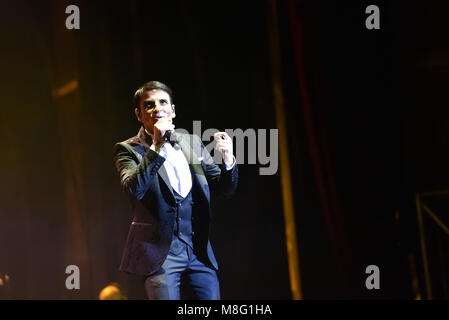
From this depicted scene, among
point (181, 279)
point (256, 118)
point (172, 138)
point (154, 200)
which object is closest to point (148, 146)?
point (172, 138)

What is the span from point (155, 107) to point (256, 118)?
1.26 metres

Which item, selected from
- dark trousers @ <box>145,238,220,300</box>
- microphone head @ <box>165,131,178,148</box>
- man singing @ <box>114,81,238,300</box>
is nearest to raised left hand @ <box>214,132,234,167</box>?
man singing @ <box>114,81,238,300</box>

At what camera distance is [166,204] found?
2.19 meters

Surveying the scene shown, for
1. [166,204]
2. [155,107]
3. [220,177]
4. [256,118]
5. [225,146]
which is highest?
[256,118]

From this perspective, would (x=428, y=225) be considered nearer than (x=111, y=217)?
Yes

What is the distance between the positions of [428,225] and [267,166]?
1041mm

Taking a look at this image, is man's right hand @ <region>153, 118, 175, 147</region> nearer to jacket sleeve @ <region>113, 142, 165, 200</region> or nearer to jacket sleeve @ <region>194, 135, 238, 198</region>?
jacket sleeve @ <region>113, 142, 165, 200</region>

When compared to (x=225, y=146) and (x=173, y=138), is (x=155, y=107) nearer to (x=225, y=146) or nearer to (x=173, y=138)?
(x=173, y=138)

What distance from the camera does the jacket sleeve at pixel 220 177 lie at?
231cm

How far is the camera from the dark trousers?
2102mm

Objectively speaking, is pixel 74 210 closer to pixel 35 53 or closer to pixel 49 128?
pixel 49 128
